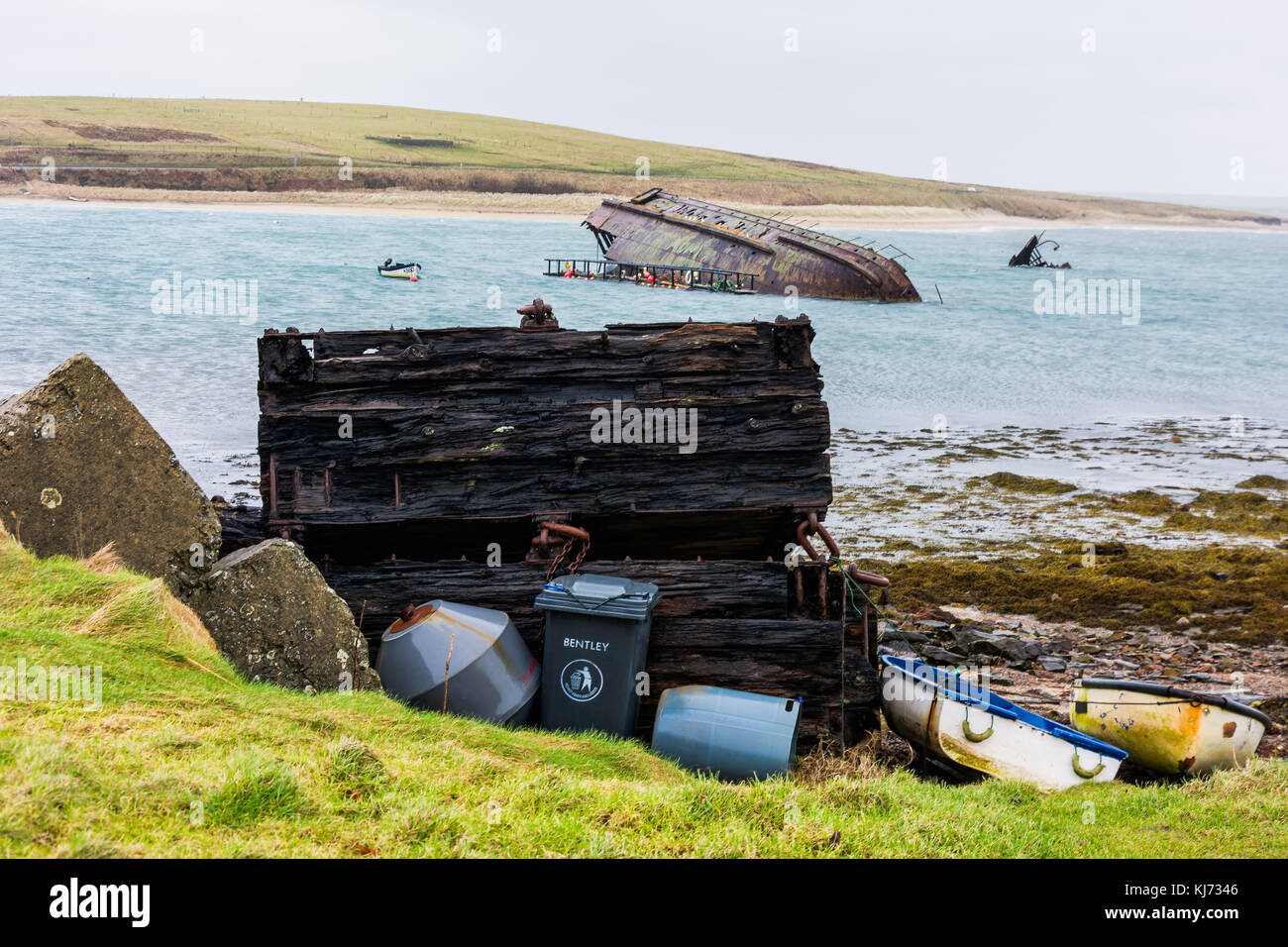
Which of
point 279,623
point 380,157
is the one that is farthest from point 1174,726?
point 380,157

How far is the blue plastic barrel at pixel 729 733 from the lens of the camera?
8664 mm

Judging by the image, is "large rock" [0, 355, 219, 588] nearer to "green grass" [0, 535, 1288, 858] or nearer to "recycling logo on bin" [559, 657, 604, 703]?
"green grass" [0, 535, 1288, 858]

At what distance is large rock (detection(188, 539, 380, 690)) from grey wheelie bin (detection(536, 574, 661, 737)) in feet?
5.03

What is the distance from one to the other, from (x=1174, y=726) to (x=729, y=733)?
13.9 feet

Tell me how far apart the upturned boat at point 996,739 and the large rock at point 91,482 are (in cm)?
642

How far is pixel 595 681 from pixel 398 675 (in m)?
1.67

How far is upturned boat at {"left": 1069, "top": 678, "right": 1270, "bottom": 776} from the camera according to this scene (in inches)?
382

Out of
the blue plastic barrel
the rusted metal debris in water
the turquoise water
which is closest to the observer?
the blue plastic barrel

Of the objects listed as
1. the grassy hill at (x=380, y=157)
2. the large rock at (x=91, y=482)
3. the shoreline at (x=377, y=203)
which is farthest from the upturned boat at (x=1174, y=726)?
the grassy hill at (x=380, y=157)

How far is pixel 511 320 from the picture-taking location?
2052 inches

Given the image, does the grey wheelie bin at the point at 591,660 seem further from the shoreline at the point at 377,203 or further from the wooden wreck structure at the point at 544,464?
the shoreline at the point at 377,203

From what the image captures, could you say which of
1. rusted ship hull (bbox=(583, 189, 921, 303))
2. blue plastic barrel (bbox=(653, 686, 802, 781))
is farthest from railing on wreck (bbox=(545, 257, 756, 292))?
blue plastic barrel (bbox=(653, 686, 802, 781))
